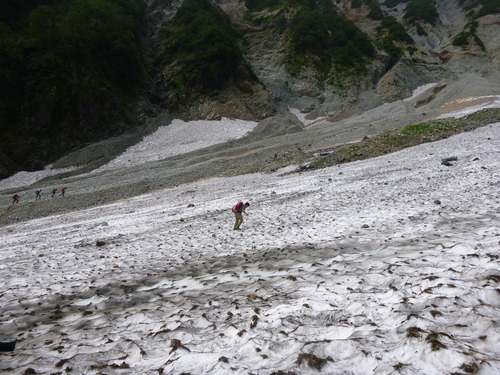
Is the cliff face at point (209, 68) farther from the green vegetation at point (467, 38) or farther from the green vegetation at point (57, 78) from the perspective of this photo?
the green vegetation at point (467, 38)

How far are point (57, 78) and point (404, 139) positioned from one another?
5956 centimetres

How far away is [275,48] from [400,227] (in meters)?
105

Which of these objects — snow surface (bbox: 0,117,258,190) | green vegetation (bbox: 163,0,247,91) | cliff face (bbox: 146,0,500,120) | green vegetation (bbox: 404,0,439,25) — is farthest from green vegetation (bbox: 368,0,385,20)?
snow surface (bbox: 0,117,258,190)

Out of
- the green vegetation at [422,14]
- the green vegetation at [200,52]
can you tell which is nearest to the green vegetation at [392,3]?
the green vegetation at [422,14]

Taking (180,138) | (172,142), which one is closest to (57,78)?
(172,142)

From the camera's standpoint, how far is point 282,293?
5.82 metres

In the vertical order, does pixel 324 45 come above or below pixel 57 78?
above

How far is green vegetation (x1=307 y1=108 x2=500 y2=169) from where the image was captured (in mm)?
28281

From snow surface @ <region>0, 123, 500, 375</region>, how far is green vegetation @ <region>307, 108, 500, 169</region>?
1448 cm

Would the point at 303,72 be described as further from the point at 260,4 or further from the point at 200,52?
the point at 260,4

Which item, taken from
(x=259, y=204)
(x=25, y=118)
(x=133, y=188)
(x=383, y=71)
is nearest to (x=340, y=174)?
(x=259, y=204)

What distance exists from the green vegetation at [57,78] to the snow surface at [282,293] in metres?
47.0

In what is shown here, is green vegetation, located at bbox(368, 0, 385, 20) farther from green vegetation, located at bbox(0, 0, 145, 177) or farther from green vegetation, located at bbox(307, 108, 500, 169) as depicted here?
green vegetation, located at bbox(307, 108, 500, 169)

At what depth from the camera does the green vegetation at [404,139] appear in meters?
28.3
